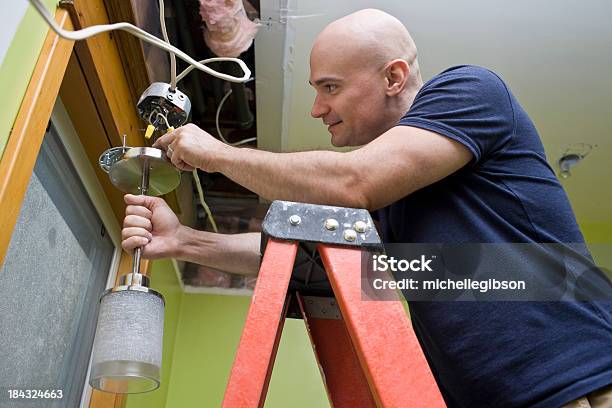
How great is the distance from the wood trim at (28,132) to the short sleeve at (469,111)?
23.1 inches

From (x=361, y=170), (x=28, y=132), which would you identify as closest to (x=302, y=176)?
(x=361, y=170)

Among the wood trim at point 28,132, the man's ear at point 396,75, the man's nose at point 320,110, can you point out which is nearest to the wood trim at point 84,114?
the wood trim at point 28,132

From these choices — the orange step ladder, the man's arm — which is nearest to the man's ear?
the man's arm

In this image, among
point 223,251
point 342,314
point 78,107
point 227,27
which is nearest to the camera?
point 342,314

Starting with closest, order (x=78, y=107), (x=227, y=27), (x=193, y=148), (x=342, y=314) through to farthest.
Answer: (x=342, y=314), (x=193, y=148), (x=78, y=107), (x=227, y=27)

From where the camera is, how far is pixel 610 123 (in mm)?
2289

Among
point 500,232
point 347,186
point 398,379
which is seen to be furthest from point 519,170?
point 398,379

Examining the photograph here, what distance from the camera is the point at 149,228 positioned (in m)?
1.05

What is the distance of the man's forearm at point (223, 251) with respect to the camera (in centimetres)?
113

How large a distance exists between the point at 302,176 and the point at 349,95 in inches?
14.7

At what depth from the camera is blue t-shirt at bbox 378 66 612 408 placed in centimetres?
78

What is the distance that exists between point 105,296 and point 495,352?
58 centimetres

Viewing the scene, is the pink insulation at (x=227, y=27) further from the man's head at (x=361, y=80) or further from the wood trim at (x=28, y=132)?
the wood trim at (x=28, y=132)

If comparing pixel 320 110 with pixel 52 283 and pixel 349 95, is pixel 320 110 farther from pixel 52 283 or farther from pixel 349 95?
pixel 52 283
